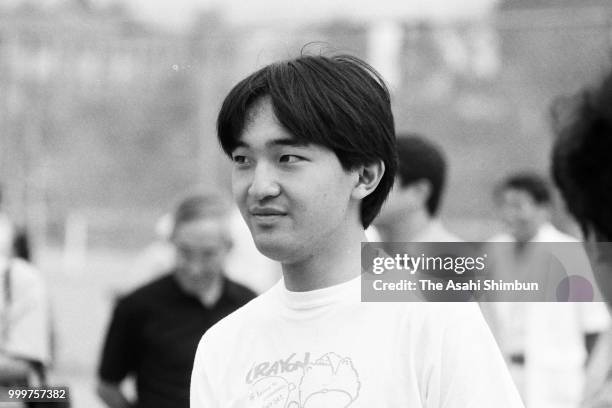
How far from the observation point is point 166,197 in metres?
6.54

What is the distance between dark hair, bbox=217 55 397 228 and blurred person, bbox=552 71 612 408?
492 millimetres

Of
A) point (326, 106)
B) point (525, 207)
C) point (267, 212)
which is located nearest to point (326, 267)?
point (267, 212)

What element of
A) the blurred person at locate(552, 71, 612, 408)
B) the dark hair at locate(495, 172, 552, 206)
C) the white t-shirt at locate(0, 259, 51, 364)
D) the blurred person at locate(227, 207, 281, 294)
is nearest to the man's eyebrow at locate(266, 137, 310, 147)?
the blurred person at locate(552, 71, 612, 408)

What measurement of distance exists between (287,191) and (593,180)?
1.98 ft

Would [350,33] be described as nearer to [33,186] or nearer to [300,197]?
[33,186]

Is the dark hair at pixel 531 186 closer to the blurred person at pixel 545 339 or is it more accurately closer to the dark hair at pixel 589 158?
the blurred person at pixel 545 339

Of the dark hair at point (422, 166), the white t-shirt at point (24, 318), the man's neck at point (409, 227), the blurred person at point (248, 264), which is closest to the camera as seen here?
the man's neck at point (409, 227)

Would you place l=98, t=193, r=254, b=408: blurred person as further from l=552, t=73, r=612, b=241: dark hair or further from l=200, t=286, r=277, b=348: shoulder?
l=552, t=73, r=612, b=241: dark hair

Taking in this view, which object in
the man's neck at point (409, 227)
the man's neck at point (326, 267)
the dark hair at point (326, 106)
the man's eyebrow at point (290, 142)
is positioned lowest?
the man's neck at point (326, 267)

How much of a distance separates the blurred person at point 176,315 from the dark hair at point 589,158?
233cm

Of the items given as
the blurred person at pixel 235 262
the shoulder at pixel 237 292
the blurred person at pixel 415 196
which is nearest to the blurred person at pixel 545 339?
the blurred person at pixel 415 196

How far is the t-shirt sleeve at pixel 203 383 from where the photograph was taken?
5.54ft

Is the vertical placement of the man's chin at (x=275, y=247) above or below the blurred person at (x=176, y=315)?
below

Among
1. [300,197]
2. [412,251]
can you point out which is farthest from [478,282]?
[300,197]
